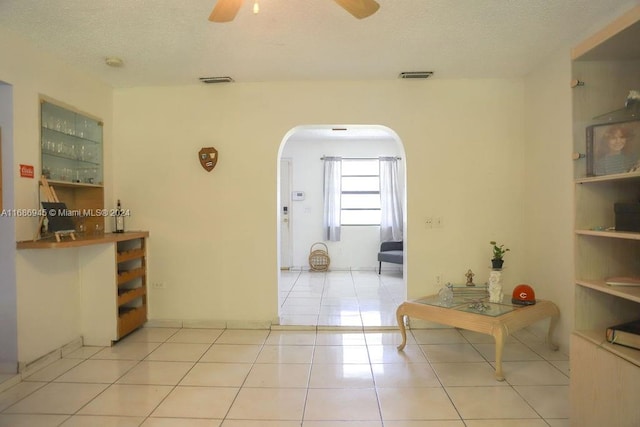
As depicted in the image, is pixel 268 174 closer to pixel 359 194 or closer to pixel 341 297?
pixel 341 297

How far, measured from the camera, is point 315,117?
11.5 feet

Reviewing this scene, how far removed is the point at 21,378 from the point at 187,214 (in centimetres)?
179

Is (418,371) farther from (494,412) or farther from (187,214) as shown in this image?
(187,214)

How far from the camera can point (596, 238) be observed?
5.57 feet

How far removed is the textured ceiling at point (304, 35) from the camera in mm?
2201

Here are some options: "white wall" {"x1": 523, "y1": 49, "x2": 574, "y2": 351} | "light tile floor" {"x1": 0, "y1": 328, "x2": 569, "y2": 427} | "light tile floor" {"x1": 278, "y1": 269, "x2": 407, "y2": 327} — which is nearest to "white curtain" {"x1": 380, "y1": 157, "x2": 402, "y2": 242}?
"light tile floor" {"x1": 278, "y1": 269, "x2": 407, "y2": 327}

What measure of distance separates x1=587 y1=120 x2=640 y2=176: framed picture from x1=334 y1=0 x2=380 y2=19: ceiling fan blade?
1.23 m

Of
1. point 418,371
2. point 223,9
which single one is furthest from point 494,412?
point 223,9

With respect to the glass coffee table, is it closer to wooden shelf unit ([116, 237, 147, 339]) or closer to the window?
wooden shelf unit ([116, 237, 147, 339])

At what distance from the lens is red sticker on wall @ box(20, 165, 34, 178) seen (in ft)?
8.38

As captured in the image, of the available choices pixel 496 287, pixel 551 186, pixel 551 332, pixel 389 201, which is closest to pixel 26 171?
pixel 496 287

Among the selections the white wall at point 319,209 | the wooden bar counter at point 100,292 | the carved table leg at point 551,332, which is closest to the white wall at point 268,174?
the carved table leg at point 551,332

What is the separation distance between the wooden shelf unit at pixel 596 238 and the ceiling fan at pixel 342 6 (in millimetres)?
1038

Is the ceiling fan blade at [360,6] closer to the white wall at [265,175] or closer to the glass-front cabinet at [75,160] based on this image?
the white wall at [265,175]
